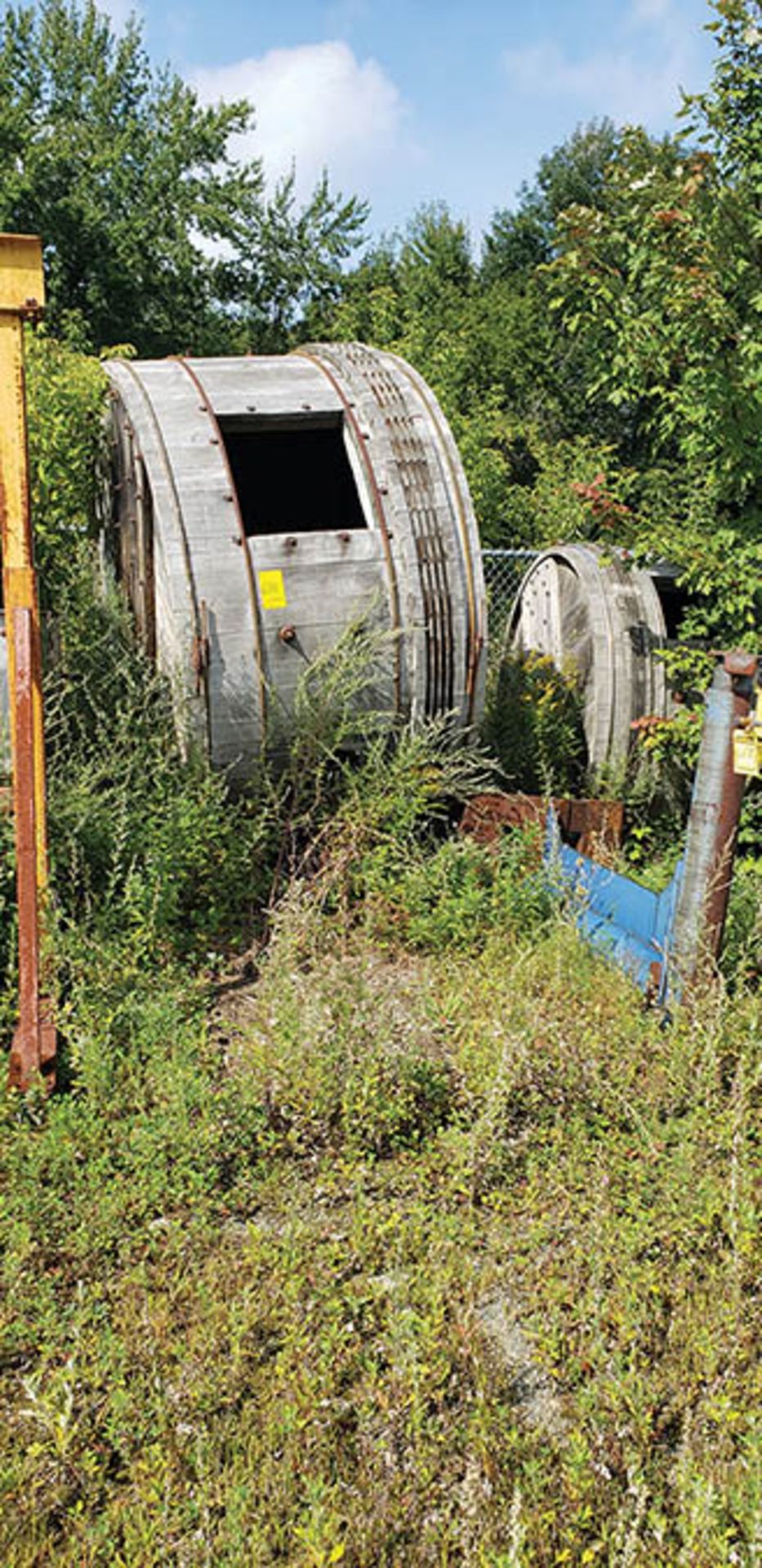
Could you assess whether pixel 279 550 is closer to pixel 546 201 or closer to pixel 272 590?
pixel 272 590

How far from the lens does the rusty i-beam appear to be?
407 centimetres

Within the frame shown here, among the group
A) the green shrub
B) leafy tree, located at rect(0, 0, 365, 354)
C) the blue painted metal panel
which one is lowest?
the blue painted metal panel

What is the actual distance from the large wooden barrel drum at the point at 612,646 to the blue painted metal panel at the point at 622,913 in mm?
1819

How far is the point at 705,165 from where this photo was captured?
18.4ft

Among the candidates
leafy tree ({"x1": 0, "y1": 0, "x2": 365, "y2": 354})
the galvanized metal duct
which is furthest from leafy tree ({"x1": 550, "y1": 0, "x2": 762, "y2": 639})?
leafy tree ({"x1": 0, "y1": 0, "x2": 365, "y2": 354})

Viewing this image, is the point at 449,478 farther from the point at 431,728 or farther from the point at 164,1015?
the point at 164,1015

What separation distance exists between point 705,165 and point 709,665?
2.57 m

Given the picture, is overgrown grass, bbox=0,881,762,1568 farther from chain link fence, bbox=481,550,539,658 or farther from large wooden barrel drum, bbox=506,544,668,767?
chain link fence, bbox=481,550,539,658

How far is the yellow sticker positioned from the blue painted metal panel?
1720 mm

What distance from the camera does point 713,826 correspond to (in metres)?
4.25

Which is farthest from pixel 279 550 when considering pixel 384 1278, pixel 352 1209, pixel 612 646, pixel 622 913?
pixel 384 1278

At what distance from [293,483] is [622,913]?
392 cm

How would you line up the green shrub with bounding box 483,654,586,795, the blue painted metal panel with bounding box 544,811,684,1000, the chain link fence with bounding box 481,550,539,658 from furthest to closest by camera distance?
the chain link fence with bounding box 481,550,539,658 → the green shrub with bounding box 483,654,586,795 → the blue painted metal panel with bounding box 544,811,684,1000

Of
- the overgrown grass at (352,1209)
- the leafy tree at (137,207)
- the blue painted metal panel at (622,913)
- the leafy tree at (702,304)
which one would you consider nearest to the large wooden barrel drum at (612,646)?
the leafy tree at (702,304)
